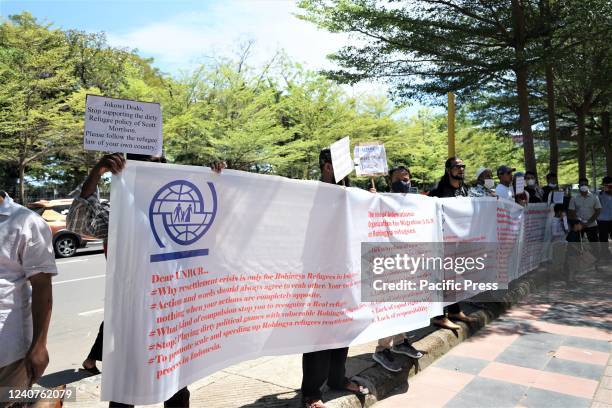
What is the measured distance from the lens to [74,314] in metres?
6.70

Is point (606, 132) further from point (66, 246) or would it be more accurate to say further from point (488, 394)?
point (66, 246)

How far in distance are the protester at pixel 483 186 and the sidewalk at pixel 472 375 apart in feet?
4.89

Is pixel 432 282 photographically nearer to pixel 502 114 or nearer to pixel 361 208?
pixel 361 208

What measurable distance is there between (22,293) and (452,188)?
14.1ft

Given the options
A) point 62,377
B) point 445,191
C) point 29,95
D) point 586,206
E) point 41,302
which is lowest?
point 62,377

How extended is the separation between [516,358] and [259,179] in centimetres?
321

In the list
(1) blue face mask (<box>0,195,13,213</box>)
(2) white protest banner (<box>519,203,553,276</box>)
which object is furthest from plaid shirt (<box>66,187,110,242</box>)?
(2) white protest banner (<box>519,203,553,276</box>)

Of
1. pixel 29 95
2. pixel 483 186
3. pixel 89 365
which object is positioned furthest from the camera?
pixel 29 95

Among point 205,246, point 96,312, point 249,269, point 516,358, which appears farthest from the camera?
point 96,312

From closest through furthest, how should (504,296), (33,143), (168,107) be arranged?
(504,296) < (33,143) < (168,107)

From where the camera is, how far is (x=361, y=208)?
3.66m

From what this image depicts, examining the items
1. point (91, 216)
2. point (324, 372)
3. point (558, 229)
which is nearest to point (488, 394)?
point (324, 372)

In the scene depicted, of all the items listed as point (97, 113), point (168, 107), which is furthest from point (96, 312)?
point (168, 107)

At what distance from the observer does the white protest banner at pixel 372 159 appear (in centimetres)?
416
